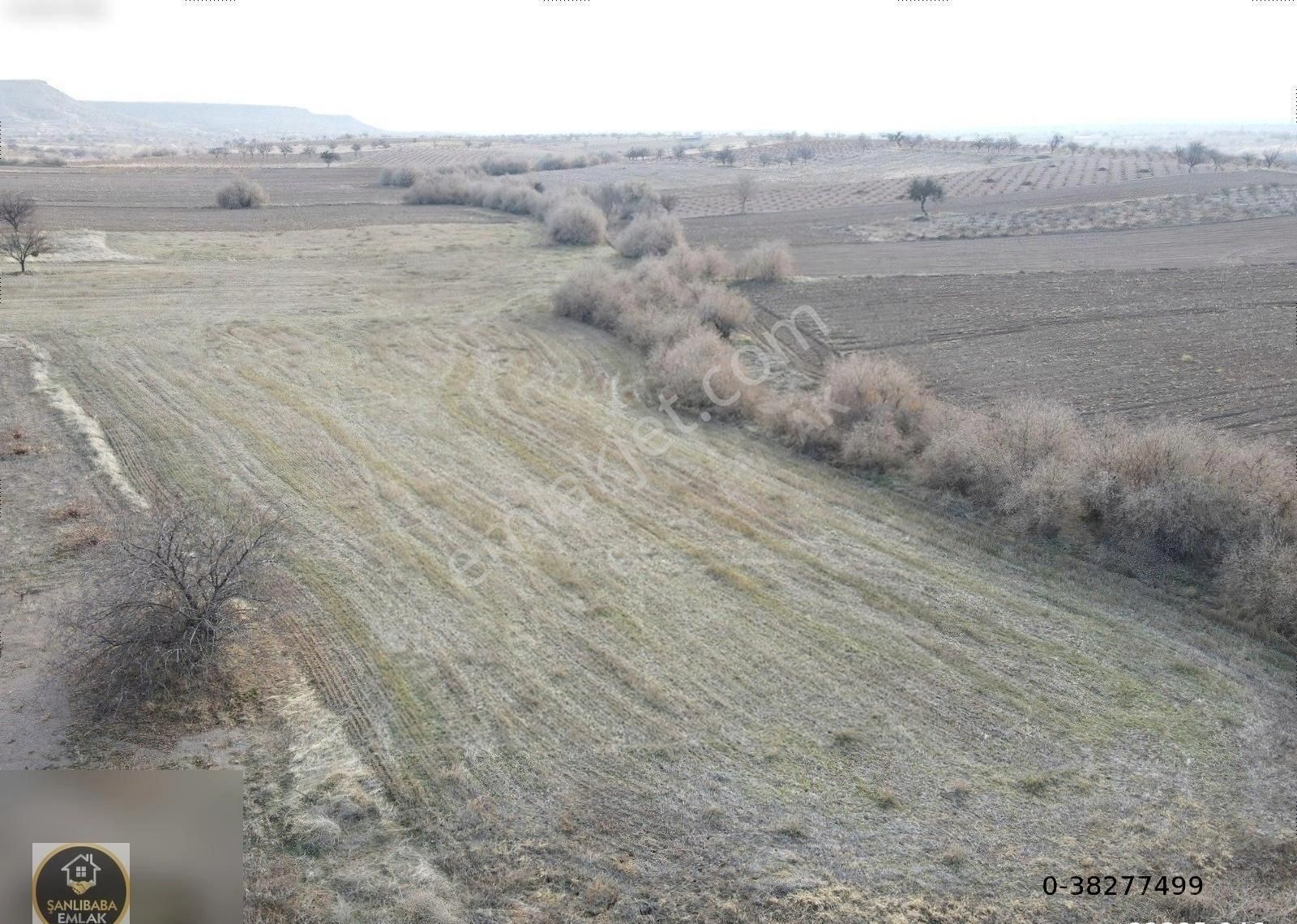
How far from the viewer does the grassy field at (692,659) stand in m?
8.16

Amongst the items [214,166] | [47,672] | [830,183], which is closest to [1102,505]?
[47,672]

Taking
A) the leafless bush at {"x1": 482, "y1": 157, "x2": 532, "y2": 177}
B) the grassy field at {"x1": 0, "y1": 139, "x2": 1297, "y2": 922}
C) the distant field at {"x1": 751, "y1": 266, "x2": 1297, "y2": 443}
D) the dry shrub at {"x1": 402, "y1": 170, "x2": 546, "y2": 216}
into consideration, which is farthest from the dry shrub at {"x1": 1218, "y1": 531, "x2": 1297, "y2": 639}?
the leafless bush at {"x1": 482, "y1": 157, "x2": 532, "y2": 177}

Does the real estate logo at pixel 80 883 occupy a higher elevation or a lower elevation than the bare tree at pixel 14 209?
lower

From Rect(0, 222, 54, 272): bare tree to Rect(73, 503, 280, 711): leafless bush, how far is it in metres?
29.2

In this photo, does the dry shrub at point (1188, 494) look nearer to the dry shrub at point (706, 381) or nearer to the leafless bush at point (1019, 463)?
the leafless bush at point (1019, 463)

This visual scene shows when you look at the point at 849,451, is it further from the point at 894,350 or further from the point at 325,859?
the point at 325,859

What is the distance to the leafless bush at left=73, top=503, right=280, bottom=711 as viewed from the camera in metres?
9.63

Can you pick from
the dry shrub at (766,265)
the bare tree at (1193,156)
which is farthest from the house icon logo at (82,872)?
the bare tree at (1193,156)

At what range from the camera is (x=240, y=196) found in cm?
5656

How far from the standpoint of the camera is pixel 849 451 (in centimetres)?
1738

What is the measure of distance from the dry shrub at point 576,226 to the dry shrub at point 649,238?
4.74m

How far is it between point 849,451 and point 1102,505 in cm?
494

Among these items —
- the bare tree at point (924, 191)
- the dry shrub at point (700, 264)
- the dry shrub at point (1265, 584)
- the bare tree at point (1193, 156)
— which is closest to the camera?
the dry shrub at point (1265, 584)

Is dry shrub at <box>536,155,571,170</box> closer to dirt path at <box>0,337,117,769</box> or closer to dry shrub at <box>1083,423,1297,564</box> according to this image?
dirt path at <box>0,337,117,769</box>
